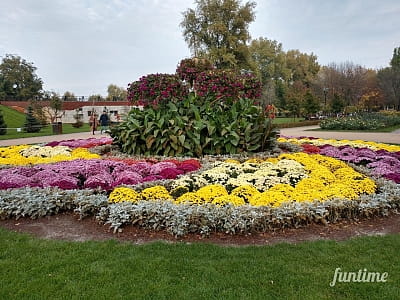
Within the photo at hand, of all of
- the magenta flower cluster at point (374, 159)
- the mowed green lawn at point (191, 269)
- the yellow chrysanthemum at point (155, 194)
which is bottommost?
the mowed green lawn at point (191, 269)

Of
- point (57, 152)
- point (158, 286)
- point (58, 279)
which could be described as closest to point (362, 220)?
point (158, 286)

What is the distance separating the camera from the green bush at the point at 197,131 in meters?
6.89

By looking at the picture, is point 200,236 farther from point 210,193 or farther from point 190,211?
point 210,193

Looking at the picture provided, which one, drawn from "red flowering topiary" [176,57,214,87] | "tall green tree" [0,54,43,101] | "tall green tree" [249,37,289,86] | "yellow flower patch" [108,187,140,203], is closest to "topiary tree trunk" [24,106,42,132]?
"red flowering topiary" [176,57,214,87]

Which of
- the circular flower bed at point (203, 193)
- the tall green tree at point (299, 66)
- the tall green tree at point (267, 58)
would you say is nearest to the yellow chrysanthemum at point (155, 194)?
the circular flower bed at point (203, 193)

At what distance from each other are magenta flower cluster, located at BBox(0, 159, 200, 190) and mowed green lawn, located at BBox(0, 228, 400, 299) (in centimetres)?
144

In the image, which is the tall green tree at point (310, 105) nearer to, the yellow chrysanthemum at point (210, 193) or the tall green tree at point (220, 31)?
the tall green tree at point (220, 31)

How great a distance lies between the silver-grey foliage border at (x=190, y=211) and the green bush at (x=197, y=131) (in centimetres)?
298

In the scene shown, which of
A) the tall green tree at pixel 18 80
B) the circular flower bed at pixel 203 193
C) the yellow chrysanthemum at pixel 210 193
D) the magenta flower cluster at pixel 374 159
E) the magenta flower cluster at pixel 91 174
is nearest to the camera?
the circular flower bed at pixel 203 193

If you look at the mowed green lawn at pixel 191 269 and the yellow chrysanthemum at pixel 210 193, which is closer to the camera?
the mowed green lawn at pixel 191 269

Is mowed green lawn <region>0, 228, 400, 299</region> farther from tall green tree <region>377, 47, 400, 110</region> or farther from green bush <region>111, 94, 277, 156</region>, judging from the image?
tall green tree <region>377, 47, 400, 110</region>

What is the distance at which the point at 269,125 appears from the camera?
7.18 metres

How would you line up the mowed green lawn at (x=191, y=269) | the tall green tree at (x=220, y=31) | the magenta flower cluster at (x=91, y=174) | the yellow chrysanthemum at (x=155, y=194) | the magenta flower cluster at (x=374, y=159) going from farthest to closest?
the tall green tree at (x=220, y=31), the magenta flower cluster at (x=374, y=159), the magenta flower cluster at (x=91, y=174), the yellow chrysanthemum at (x=155, y=194), the mowed green lawn at (x=191, y=269)

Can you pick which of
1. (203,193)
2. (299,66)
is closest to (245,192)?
(203,193)
